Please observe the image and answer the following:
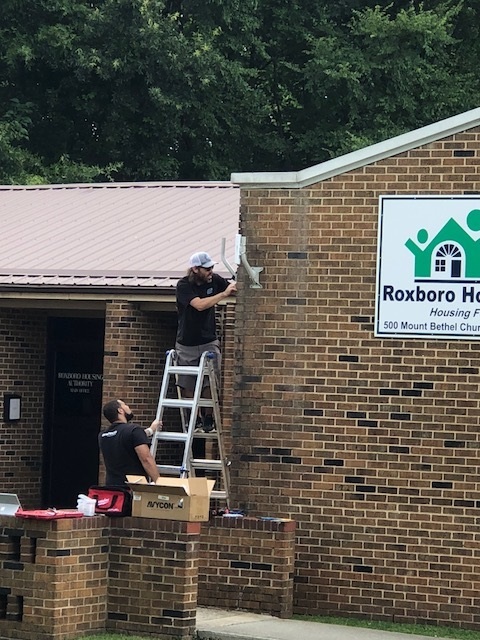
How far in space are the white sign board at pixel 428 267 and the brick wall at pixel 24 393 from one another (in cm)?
600

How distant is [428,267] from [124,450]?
121 inches

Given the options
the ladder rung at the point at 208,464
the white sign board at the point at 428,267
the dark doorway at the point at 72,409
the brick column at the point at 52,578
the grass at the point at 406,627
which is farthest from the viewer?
the dark doorway at the point at 72,409

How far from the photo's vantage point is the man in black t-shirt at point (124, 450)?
449 inches

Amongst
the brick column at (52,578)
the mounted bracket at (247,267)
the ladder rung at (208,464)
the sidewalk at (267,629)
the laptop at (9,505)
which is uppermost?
the mounted bracket at (247,267)

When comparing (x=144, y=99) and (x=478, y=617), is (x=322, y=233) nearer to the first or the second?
(x=478, y=617)

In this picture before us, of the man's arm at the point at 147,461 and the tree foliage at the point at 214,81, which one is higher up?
the tree foliage at the point at 214,81

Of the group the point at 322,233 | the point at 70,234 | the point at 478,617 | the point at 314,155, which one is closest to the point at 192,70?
the point at 314,155

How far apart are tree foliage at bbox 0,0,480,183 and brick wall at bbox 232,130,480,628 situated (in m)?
14.4

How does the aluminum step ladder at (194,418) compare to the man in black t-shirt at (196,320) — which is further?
the man in black t-shirt at (196,320)

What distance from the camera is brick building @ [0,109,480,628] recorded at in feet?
38.6

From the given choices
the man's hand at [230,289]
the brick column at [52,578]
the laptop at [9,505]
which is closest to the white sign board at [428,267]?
the man's hand at [230,289]

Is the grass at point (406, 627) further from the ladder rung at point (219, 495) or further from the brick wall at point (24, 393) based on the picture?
the brick wall at point (24, 393)

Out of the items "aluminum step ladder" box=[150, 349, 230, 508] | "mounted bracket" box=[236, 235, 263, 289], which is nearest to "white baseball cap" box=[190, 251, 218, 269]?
"mounted bracket" box=[236, 235, 263, 289]

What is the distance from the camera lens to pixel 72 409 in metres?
17.3
